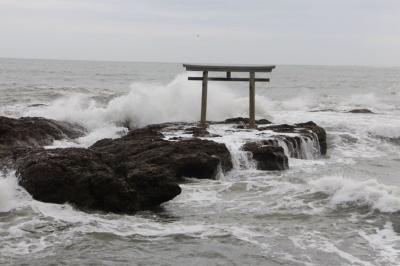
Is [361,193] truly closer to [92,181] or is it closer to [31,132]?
[92,181]

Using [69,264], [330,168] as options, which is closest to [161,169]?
[69,264]

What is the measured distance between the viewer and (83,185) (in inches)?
312

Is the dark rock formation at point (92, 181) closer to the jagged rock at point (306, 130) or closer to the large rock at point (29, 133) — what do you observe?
the large rock at point (29, 133)

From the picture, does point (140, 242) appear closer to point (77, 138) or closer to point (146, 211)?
point (146, 211)

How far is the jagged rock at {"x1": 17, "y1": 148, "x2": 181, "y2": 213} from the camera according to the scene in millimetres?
7848

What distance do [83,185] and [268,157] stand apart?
4969 millimetres

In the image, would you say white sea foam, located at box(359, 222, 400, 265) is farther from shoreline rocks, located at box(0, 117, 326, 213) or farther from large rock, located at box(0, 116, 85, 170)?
large rock, located at box(0, 116, 85, 170)

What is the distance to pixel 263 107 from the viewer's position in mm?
24094

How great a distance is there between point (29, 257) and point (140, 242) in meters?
1.29

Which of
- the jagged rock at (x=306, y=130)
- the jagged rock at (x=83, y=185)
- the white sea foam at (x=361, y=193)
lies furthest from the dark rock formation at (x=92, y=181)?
the jagged rock at (x=306, y=130)

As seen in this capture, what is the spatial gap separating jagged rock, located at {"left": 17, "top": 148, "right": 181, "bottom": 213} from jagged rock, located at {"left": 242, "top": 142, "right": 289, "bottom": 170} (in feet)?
12.3

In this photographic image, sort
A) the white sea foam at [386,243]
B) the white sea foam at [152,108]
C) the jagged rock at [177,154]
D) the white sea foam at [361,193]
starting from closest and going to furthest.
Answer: the white sea foam at [386,243], the white sea foam at [361,193], the jagged rock at [177,154], the white sea foam at [152,108]

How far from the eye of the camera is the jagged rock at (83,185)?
7.85m

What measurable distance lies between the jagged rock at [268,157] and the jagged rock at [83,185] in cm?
375
